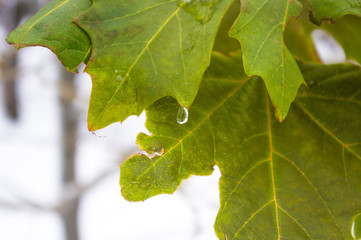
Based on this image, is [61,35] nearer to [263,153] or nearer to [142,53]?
[142,53]

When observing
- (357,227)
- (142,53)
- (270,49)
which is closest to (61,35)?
(142,53)

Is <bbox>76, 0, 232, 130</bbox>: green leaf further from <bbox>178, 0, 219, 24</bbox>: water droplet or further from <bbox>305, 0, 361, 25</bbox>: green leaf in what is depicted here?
<bbox>305, 0, 361, 25</bbox>: green leaf

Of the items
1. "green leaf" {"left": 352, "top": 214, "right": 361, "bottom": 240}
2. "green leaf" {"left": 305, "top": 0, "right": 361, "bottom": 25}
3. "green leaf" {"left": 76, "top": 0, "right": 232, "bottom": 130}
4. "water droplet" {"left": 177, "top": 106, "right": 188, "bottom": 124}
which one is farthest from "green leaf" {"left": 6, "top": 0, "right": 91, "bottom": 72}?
"green leaf" {"left": 352, "top": 214, "right": 361, "bottom": 240}

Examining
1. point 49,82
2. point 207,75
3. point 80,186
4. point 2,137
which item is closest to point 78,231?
point 80,186

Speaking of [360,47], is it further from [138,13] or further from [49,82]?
[49,82]

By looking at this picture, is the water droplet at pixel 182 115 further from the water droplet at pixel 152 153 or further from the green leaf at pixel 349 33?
the green leaf at pixel 349 33
